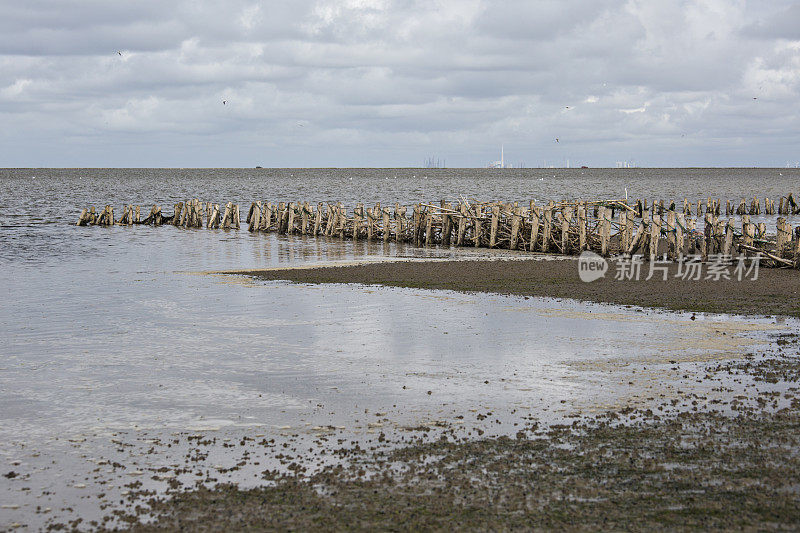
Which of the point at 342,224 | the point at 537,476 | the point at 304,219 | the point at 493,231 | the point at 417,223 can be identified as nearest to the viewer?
the point at 537,476

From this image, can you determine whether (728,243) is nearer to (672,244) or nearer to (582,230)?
(672,244)

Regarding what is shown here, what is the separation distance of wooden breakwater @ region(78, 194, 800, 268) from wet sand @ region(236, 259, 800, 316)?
68.2 inches

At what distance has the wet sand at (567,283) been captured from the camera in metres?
16.6

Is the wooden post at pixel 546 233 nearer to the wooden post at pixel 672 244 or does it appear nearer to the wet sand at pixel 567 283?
the wet sand at pixel 567 283

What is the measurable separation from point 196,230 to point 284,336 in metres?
29.8

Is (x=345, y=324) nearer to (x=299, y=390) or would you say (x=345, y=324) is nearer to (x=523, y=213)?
(x=299, y=390)

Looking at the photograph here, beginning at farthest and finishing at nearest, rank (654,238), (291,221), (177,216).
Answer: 1. (177,216)
2. (291,221)
3. (654,238)

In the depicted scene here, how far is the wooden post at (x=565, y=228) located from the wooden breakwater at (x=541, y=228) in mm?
34

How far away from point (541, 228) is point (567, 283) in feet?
31.2

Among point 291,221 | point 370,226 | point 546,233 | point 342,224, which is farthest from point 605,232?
point 291,221

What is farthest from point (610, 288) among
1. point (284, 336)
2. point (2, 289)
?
point (2, 289)

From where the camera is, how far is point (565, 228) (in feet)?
91.6

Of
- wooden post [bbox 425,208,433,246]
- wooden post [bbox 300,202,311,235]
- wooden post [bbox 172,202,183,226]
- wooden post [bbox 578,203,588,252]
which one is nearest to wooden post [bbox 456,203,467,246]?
wooden post [bbox 425,208,433,246]

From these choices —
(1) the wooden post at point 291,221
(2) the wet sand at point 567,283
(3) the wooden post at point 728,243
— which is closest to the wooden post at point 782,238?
(2) the wet sand at point 567,283
